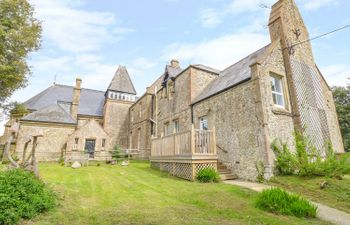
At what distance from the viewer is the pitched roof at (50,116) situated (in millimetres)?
20109

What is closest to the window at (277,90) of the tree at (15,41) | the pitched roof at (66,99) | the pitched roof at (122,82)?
the tree at (15,41)

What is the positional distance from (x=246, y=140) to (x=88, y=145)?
1772 cm

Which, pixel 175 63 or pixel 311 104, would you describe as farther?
pixel 175 63

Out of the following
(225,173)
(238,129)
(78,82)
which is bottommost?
(225,173)

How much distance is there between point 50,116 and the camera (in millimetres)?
20891

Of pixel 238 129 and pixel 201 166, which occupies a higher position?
pixel 238 129

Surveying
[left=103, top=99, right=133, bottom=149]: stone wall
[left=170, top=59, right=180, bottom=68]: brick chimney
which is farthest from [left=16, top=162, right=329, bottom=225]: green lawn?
[left=103, top=99, right=133, bottom=149]: stone wall

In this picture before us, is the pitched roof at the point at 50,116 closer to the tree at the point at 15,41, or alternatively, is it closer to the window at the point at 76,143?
the window at the point at 76,143

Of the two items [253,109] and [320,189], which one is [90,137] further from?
[320,189]

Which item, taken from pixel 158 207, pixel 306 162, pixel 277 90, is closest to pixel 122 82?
pixel 277 90

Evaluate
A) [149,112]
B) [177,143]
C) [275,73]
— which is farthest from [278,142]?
[149,112]

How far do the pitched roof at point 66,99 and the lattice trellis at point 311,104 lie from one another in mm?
25057

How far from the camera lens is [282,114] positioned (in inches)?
368

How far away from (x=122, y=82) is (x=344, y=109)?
29474 millimetres
